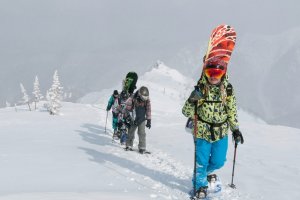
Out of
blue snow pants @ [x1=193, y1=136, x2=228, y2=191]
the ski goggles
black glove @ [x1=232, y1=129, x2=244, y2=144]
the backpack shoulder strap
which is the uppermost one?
the ski goggles

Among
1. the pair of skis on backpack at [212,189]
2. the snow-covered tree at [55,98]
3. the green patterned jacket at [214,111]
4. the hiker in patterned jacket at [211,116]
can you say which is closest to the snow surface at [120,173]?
the pair of skis on backpack at [212,189]

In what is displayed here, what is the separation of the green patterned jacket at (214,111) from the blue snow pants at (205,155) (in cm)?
14

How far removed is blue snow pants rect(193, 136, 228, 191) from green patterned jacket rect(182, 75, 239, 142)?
0.44 feet

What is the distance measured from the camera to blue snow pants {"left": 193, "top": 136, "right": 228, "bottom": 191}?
25.9ft

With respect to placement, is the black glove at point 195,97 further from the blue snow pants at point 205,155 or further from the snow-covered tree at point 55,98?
the snow-covered tree at point 55,98

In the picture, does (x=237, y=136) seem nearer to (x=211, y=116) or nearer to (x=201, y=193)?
(x=211, y=116)

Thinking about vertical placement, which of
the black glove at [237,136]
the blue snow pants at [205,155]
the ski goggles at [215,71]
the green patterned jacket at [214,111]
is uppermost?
the ski goggles at [215,71]

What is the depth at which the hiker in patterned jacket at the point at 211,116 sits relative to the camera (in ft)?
25.1

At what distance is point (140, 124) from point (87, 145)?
2.57 meters

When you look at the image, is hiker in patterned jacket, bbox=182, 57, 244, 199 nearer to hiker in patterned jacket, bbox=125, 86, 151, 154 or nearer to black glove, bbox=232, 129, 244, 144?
black glove, bbox=232, 129, 244, 144

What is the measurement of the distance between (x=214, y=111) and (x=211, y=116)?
116 millimetres

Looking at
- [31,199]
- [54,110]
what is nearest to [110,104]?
[31,199]

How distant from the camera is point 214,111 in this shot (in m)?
7.77

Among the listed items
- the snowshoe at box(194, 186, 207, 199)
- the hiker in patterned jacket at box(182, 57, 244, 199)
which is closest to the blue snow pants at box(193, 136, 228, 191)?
the hiker in patterned jacket at box(182, 57, 244, 199)
